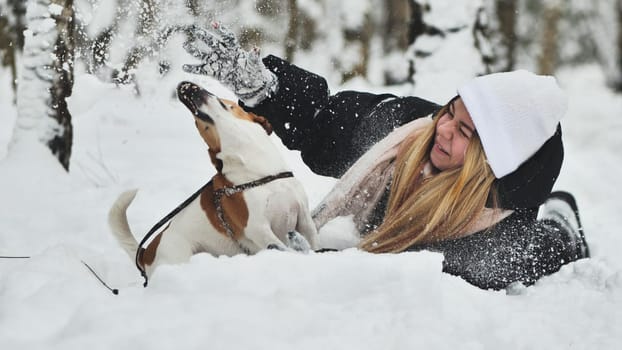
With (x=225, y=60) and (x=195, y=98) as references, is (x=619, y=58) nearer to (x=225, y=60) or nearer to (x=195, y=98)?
(x=225, y=60)

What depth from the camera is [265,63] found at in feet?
8.98

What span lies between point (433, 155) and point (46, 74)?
10.2ft

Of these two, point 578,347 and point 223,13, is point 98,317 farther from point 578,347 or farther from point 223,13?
point 223,13

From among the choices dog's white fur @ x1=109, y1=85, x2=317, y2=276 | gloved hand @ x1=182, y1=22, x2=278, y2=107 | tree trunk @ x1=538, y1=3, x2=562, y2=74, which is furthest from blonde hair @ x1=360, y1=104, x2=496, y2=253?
tree trunk @ x1=538, y1=3, x2=562, y2=74

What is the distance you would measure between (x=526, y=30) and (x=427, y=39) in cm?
1289

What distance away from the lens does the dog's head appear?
2092 millimetres

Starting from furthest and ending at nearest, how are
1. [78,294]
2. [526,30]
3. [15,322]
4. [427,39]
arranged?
[526,30] → [427,39] → [78,294] → [15,322]

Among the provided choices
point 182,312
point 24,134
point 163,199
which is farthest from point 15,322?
point 24,134

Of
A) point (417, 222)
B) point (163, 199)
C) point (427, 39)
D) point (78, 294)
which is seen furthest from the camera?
point (427, 39)

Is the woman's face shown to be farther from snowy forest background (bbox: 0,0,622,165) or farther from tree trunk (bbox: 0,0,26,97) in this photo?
tree trunk (bbox: 0,0,26,97)

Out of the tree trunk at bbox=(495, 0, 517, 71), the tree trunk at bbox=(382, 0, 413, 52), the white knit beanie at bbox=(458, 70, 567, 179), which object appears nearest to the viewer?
the white knit beanie at bbox=(458, 70, 567, 179)

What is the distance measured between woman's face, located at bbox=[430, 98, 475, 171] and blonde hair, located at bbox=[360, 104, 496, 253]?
0.09 feet

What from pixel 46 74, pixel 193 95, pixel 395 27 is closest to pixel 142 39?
pixel 46 74

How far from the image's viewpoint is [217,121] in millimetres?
Result: 2090
